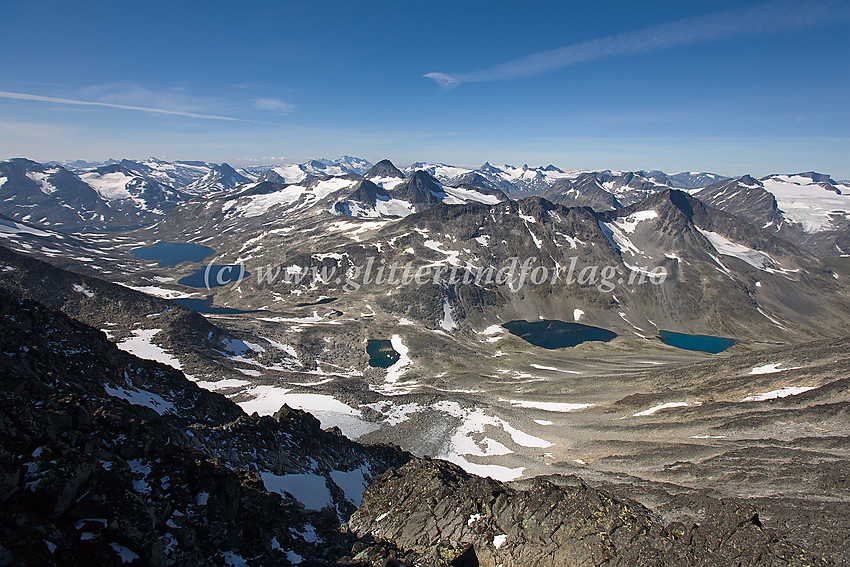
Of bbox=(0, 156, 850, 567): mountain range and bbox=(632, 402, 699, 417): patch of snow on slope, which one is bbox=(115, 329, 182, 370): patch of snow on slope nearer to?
bbox=(0, 156, 850, 567): mountain range

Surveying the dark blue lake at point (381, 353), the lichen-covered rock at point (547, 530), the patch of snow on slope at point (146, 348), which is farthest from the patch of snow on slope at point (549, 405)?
the patch of snow on slope at point (146, 348)

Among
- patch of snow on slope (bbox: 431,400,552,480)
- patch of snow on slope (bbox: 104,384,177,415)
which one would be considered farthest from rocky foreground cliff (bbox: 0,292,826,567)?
patch of snow on slope (bbox: 431,400,552,480)

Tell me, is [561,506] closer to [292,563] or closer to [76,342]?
[292,563]

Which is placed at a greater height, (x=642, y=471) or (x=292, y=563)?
(x=292, y=563)

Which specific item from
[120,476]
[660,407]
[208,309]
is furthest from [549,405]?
[208,309]

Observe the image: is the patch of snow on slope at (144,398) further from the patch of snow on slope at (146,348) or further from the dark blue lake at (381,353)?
the dark blue lake at (381,353)

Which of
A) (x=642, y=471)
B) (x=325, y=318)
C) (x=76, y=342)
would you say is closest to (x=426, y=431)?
(x=642, y=471)
